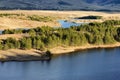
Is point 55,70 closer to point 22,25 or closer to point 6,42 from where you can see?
point 6,42

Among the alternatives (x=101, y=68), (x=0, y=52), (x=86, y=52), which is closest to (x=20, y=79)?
(x=101, y=68)

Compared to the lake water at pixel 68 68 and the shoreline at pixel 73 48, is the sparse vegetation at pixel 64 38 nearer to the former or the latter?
the shoreline at pixel 73 48

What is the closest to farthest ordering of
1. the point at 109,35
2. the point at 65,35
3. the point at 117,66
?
1. the point at 117,66
2. the point at 65,35
3. the point at 109,35

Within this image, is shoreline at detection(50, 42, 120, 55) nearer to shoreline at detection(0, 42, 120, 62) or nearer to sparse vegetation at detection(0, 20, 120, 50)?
shoreline at detection(0, 42, 120, 62)

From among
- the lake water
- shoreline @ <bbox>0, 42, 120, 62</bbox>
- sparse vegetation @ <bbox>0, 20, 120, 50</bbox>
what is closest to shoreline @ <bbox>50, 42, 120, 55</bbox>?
shoreline @ <bbox>0, 42, 120, 62</bbox>

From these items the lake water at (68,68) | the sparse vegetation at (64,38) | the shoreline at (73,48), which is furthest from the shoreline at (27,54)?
the lake water at (68,68)

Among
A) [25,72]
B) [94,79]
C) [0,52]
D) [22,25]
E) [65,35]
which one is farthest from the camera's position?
[22,25]

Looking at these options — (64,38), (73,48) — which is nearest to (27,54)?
(73,48)

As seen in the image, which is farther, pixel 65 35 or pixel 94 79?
pixel 65 35
